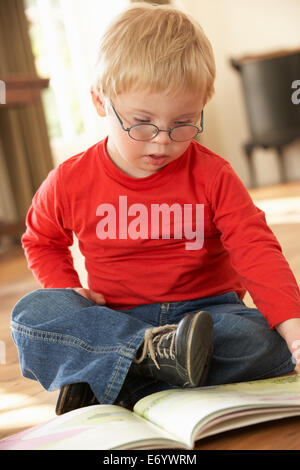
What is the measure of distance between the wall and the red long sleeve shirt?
10.9 feet

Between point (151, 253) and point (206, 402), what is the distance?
1.16 ft

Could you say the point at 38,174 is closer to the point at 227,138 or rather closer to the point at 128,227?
the point at 227,138

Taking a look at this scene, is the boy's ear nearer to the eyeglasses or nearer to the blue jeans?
the eyeglasses

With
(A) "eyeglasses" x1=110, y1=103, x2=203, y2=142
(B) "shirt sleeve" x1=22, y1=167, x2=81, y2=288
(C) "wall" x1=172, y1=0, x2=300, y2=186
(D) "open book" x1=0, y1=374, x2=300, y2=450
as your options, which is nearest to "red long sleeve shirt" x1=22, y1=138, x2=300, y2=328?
(B) "shirt sleeve" x1=22, y1=167, x2=81, y2=288

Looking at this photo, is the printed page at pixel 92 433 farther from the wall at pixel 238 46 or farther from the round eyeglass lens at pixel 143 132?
the wall at pixel 238 46

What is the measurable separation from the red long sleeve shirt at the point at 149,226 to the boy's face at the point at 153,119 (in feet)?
0.23

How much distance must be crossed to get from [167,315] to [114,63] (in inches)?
15.5

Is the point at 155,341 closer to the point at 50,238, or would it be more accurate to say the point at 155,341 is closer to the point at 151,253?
the point at 151,253

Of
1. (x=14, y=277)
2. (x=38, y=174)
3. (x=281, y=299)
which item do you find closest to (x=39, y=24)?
(x=38, y=174)

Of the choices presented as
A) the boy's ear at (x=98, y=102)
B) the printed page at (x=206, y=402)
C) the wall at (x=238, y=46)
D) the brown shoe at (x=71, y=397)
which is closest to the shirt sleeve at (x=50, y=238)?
the boy's ear at (x=98, y=102)

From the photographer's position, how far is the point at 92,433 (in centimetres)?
70

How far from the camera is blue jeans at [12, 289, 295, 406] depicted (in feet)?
2.78

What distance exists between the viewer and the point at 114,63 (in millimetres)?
905
